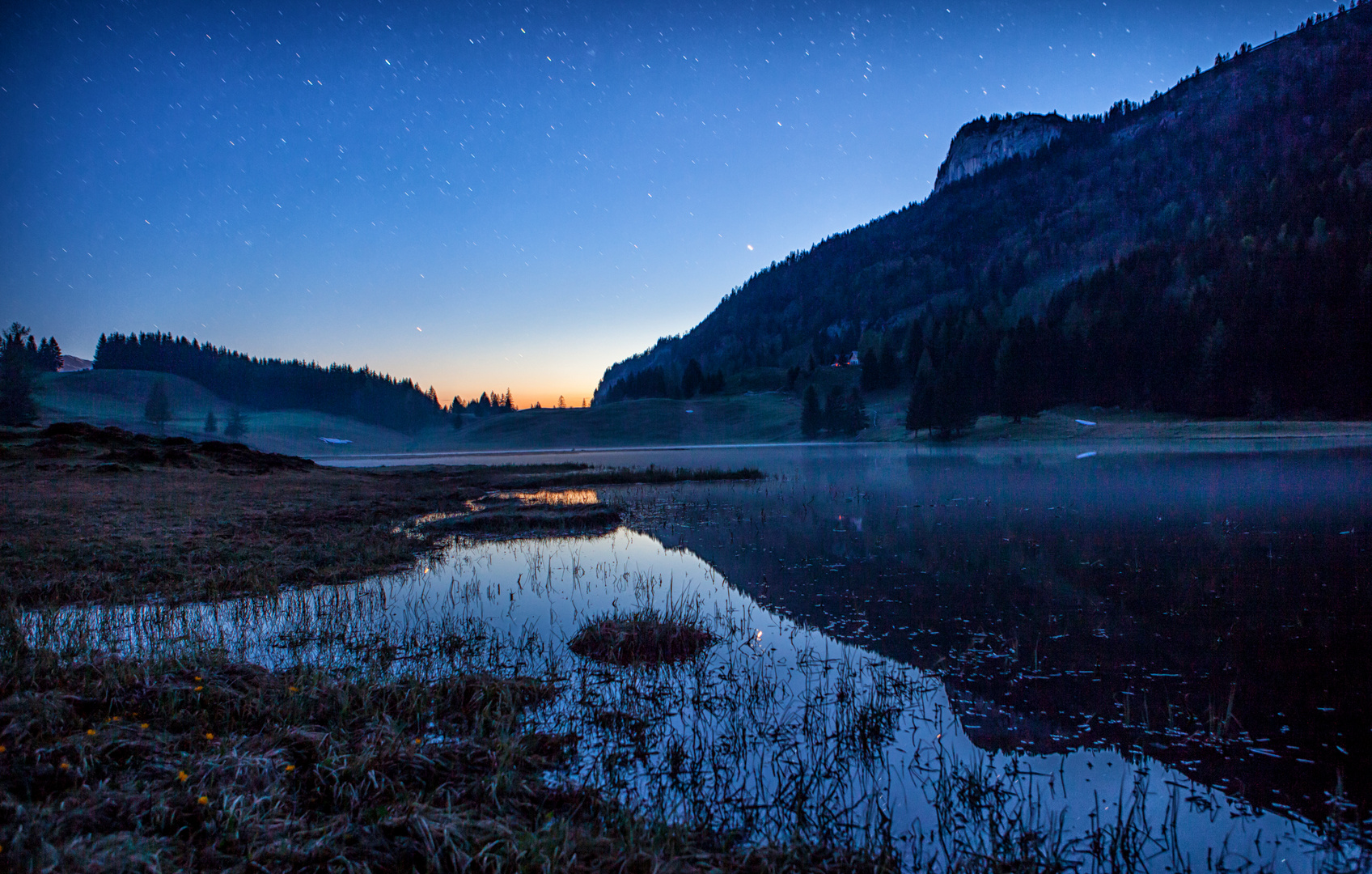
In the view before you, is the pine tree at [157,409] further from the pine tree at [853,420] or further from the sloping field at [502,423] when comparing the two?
the pine tree at [853,420]

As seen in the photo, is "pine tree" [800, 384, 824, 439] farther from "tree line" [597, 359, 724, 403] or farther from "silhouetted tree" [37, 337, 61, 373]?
"silhouetted tree" [37, 337, 61, 373]

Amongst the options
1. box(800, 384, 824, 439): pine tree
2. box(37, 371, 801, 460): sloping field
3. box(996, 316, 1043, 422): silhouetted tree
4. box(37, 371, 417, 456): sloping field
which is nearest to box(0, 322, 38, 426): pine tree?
box(37, 371, 417, 456): sloping field

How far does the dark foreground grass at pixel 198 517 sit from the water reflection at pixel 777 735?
2.58 m

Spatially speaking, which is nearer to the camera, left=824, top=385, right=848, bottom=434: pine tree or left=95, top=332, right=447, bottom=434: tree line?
left=824, top=385, right=848, bottom=434: pine tree

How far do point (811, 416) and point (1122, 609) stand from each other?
390 feet

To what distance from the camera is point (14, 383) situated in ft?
260

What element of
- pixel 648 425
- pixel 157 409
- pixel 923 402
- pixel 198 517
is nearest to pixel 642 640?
pixel 198 517

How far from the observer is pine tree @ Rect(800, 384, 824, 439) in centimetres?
12725

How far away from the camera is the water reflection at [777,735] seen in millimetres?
4961

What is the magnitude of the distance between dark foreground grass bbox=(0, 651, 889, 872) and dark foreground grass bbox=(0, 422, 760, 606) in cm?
774

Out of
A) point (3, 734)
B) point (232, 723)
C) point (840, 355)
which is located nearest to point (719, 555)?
point (232, 723)

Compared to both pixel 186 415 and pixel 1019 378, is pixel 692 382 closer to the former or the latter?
pixel 1019 378

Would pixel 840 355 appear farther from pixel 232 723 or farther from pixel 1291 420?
pixel 232 723

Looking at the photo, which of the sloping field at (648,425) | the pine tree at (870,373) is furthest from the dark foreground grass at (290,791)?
the pine tree at (870,373)
